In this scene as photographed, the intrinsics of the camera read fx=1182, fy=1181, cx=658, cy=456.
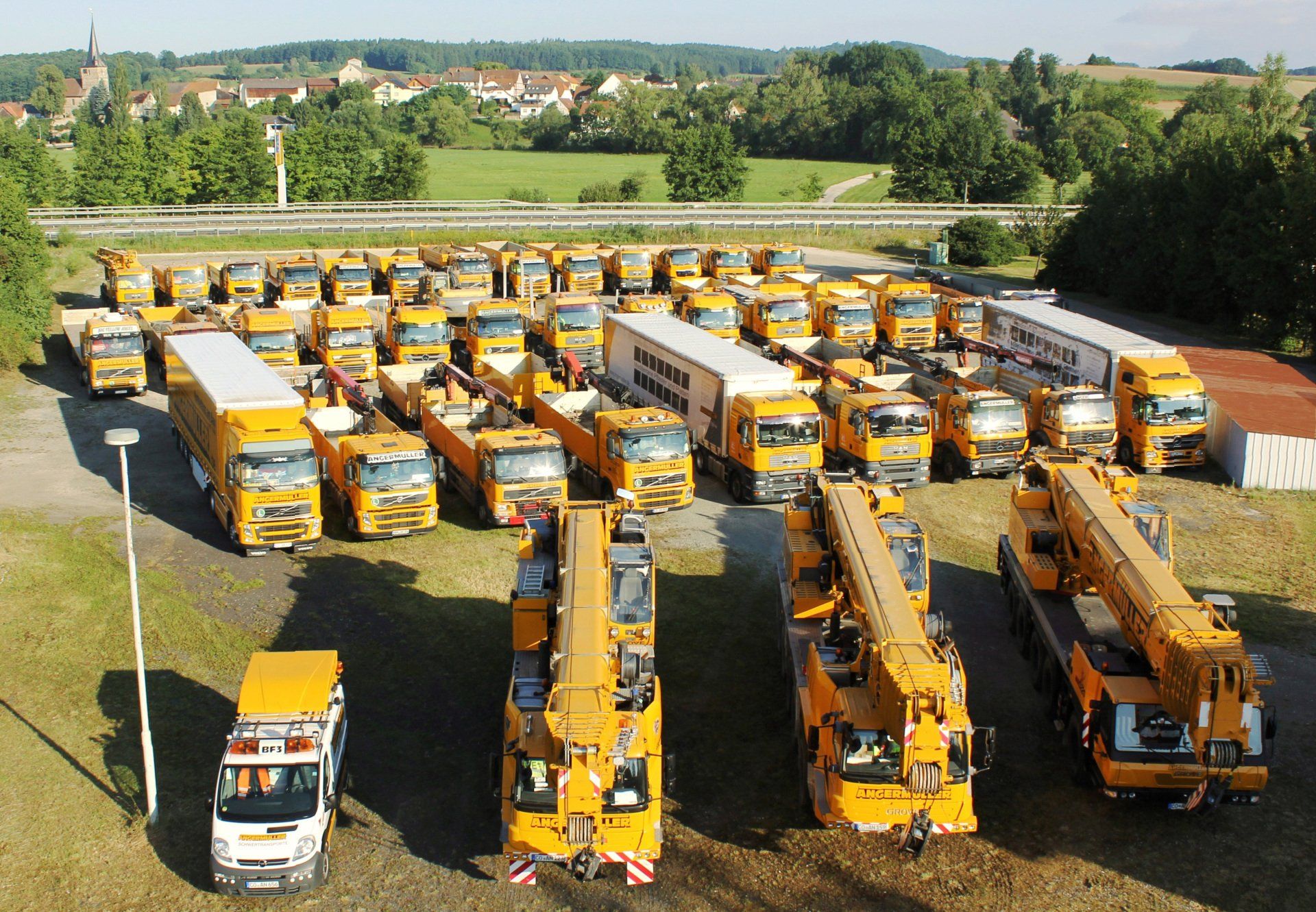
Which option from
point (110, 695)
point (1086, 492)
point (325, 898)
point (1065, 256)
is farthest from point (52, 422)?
point (1065, 256)

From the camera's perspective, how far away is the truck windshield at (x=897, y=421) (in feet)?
94.1

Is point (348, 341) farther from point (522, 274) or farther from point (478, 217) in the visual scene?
point (478, 217)

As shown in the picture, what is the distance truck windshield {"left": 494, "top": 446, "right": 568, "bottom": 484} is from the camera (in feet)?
84.8

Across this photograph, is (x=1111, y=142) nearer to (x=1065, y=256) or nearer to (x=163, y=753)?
(x=1065, y=256)

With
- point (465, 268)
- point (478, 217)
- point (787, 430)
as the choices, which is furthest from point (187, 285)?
point (787, 430)

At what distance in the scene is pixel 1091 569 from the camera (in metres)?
18.5

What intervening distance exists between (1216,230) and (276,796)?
45799 millimetres

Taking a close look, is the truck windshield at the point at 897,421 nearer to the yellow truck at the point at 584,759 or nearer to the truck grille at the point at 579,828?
the yellow truck at the point at 584,759

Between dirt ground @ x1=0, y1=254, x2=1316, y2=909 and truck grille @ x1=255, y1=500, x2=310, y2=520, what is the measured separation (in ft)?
3.59

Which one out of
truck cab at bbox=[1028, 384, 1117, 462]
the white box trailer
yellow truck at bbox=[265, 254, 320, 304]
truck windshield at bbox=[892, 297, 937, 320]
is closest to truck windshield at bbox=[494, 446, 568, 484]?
truck cab at bbox=[1028, 384, 1117, 462]

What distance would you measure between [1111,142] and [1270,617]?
90.1 m

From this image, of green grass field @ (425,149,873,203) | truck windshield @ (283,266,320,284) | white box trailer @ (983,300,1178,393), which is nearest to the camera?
white box trailer @ (983,300,1178,393)

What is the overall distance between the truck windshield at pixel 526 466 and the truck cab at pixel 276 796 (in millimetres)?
10774

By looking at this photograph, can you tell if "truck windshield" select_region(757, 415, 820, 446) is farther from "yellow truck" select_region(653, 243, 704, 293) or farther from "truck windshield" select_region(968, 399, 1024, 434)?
"yellow truck" select_region(653, 243, 704, 293)
